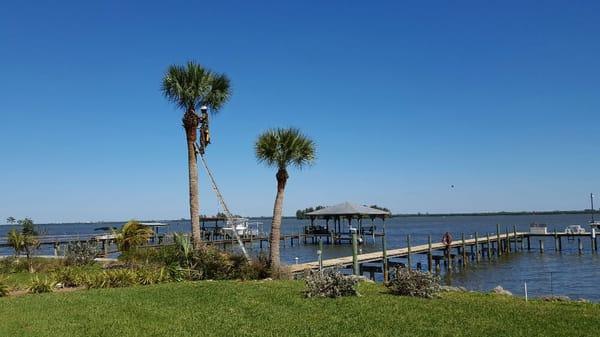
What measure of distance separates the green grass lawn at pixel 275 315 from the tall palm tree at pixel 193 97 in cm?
943

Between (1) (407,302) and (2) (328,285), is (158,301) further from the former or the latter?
(1) (407,302)

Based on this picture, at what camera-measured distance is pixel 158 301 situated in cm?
1325

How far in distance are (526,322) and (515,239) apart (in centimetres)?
4788

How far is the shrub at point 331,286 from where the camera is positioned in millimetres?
13586

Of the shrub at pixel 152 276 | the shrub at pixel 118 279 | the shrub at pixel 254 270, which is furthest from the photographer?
the shrub at pixel 254 270

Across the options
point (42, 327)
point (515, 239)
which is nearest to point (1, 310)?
point (42, 327)

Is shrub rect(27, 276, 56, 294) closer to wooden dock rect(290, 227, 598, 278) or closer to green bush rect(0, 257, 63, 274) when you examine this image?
green bush rect(0, 257, 63, 274)

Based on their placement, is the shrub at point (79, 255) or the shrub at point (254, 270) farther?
the shrub at point (79, 255)

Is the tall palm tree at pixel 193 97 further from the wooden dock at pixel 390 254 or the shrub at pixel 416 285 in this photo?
the shrub at pixel 416 285

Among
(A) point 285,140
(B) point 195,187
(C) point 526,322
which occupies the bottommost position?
(C) point 526,322

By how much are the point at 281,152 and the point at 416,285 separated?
9.67m

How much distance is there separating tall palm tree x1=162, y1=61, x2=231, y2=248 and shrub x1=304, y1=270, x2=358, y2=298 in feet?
34.8

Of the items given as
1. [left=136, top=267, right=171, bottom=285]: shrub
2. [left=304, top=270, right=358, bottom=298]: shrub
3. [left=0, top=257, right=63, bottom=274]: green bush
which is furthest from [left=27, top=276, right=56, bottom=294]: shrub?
[left=304, top=270, right=358, bottom=298]: shrub

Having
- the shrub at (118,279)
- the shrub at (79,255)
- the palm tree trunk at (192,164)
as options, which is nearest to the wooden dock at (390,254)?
the palm tree trunk at (192,164)
